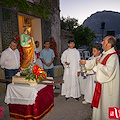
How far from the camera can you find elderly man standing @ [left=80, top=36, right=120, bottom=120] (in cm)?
268

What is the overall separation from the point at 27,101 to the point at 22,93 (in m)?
0.24

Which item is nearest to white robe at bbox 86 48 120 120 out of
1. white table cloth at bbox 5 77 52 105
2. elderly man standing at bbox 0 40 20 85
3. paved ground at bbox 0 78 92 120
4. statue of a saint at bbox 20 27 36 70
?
paved ground at bbox 0 78 92 120

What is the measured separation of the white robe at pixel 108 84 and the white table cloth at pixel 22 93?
58.7 inches

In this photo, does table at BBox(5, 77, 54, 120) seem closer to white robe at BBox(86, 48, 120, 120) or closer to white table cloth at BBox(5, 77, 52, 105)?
white table cloth at BBox(5, 77, 52, 105)

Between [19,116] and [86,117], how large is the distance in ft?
6.37

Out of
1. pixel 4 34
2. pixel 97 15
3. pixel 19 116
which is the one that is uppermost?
pixel 97 15

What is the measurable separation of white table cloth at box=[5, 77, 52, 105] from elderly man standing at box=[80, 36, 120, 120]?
1395mm

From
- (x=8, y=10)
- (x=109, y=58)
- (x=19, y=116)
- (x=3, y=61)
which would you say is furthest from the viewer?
(x=8, y=10)

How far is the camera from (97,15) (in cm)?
2764

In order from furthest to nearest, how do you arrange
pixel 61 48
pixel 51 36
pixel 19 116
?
1. pixel 61 48
2. pixel 51 36
3. pixel 19 116

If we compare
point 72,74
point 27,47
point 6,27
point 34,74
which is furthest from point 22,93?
point 6,27

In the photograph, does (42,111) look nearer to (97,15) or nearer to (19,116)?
(19,116)

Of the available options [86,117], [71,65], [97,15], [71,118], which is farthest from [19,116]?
[97,15]

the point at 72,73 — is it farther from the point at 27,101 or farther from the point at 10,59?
the point at 10,59
